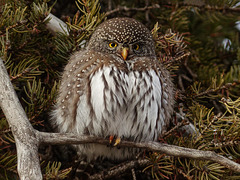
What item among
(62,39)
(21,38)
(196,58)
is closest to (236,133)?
(196,58)

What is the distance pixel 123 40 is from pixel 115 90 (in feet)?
1.47

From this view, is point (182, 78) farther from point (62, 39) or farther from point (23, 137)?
point (23, 137)

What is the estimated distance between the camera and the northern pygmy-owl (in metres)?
2.86

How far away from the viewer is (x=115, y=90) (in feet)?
9.34

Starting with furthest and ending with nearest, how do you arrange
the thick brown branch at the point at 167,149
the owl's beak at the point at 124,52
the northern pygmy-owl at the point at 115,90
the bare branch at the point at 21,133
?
the owl's beak at the point at 124,52 < the northern pygmy-owl at the point at 115,90 < the thick brown branch at the point at 167,149 < the bare branch at the point at 21,133

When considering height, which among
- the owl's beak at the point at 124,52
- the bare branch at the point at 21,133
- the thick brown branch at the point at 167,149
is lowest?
the thick brown branch at the point at 167,149

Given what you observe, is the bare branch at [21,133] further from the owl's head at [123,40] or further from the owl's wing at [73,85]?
the owl's head at [123,40]

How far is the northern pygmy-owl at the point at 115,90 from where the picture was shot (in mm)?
2855

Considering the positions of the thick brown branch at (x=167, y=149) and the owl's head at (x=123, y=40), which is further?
the owl's head at (x=123, y=40)

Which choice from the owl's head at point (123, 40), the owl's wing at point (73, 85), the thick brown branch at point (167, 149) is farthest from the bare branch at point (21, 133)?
the owl's head at point (123, 40)

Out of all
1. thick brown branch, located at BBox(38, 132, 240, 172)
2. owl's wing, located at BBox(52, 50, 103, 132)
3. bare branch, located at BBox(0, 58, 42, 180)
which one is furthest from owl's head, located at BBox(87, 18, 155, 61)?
bare branch, located at BBox(0, 58, 42, 180)

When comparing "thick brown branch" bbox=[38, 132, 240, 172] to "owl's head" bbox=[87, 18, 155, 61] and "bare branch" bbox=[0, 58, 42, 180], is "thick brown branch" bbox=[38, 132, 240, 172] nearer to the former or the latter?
"bare branch" bbox=[0, 58, 42, 180]

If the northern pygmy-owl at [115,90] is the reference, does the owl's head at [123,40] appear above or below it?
above

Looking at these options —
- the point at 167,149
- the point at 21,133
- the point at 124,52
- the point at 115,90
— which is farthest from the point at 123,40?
the point at 21,133
